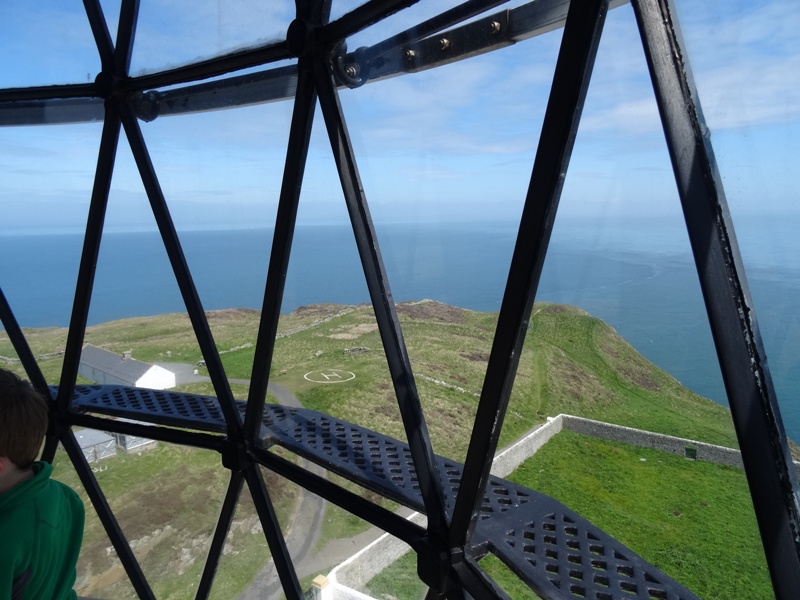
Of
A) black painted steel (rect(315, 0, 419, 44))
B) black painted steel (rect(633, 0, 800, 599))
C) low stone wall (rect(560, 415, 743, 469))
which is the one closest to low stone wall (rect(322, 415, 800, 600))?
low stone wall (rect(560, 415, 743, 469))

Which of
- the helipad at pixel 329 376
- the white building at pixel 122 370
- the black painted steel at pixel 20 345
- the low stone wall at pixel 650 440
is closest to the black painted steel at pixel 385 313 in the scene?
the low stone wall at pixel 650 440

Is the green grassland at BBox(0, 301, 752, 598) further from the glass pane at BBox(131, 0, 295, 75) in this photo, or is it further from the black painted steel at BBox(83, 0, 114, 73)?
the black painted steel at BBox(83, 0, 114, 73)

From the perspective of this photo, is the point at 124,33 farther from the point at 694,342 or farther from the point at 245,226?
the point at 694,342

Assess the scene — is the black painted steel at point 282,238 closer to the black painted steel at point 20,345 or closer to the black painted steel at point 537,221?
the black painted steel at point 537,221

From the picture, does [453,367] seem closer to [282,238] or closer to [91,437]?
[282,238]

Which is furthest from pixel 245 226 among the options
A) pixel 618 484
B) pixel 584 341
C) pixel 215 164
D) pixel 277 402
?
pixel 618 484

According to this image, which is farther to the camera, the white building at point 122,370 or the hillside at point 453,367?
the white building at point 122,370

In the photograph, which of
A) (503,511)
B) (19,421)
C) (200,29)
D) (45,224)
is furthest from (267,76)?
(503,511)

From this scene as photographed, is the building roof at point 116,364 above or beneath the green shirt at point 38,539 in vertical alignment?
beneath
